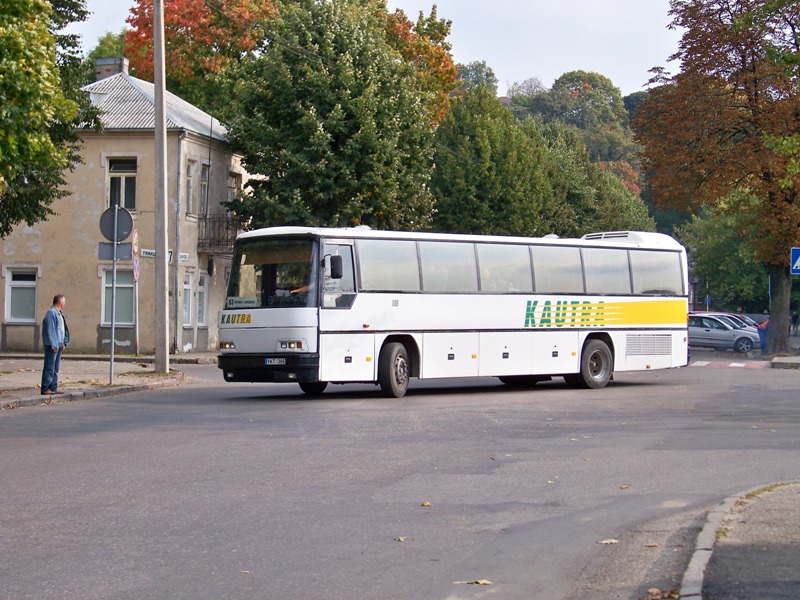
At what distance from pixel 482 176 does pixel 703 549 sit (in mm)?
50766

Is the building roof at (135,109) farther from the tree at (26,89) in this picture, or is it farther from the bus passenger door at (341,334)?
the bus passenger door at (341,334)

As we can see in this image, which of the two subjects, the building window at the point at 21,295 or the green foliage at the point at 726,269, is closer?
the building window at the point at 21,295

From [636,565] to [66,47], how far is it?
76.8 ft

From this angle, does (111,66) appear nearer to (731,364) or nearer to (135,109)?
(135,109)

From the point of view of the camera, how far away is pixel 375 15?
52.8 m

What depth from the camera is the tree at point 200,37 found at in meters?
58.1

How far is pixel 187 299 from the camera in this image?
146 feet

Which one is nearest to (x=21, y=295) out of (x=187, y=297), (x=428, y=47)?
(x=187, y=297)

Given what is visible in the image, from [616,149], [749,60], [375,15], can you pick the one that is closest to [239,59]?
[375,15]

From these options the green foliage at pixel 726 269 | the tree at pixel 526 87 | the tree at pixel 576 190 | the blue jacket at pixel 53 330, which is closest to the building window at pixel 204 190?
the tree at pixel 576 190

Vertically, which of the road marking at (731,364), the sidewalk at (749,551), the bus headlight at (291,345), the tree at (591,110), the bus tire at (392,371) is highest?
the tree at (591,110)

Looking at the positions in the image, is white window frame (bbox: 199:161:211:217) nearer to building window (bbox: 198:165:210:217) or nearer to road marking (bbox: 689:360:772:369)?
building window (bbox: 198:165:210:217)

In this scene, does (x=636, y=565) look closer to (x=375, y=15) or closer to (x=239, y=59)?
(x=375, y=15)

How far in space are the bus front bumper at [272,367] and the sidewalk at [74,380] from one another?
2.53 m
